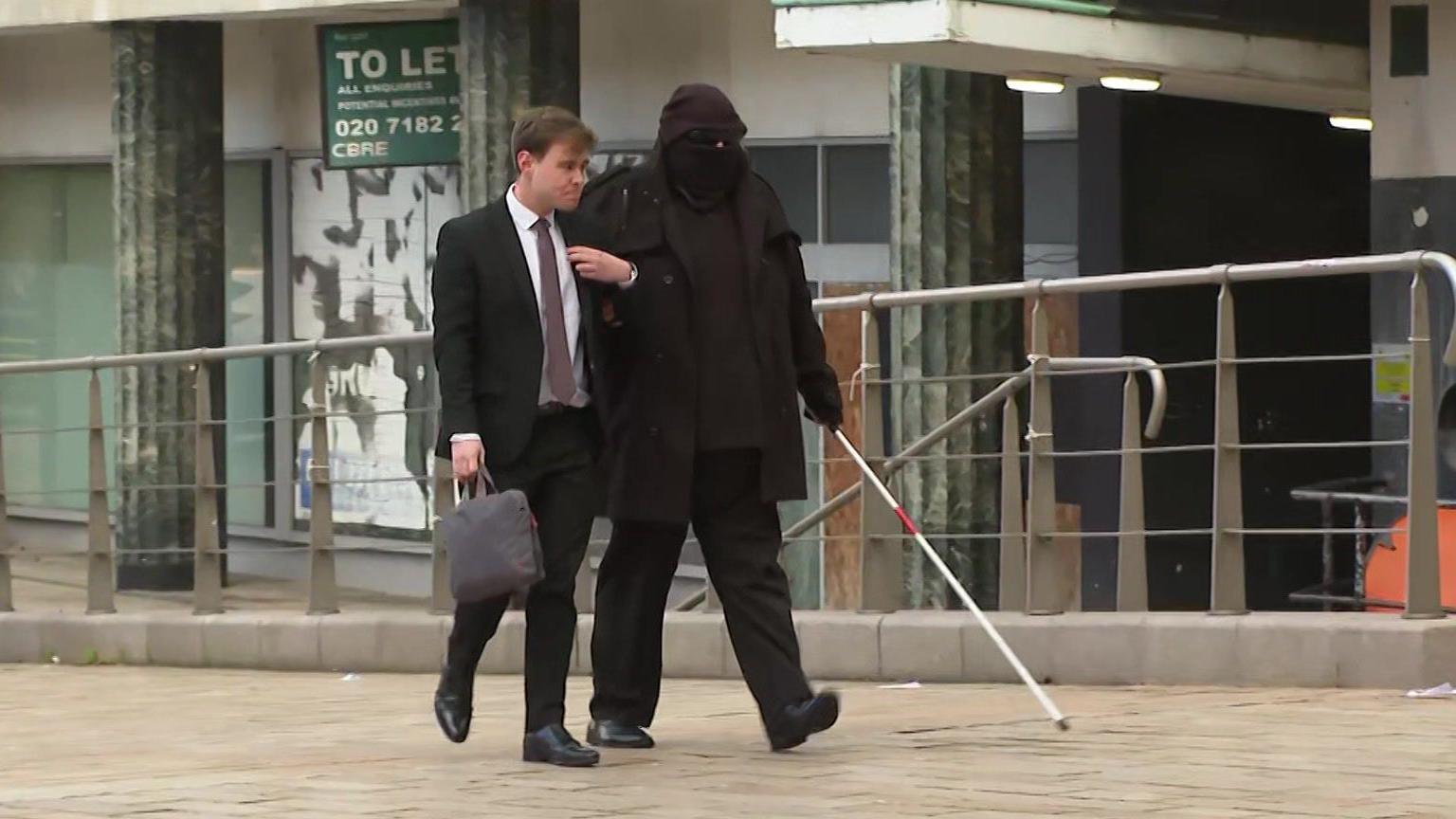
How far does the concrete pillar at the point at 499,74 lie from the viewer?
58.3 ft

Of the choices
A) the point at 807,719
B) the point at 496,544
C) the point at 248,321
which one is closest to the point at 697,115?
the point at 496,544

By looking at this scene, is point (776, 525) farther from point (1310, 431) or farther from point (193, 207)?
point (193, 207)

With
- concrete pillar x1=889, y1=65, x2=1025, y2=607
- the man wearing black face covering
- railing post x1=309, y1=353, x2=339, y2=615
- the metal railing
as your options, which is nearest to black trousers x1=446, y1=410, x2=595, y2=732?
the man wearing black face covering

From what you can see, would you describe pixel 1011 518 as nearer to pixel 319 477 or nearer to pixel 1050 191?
pixel 319 477

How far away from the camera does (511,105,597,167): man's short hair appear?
767 cm

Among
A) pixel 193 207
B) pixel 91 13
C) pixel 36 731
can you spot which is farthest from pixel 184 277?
pixel 36 731

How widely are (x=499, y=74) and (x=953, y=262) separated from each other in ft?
12.4

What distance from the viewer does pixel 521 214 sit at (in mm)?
7766

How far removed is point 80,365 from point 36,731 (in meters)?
4.52

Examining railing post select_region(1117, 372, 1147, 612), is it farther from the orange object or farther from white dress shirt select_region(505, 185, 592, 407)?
white dress shirt select_region(505, 185, 592, 407)

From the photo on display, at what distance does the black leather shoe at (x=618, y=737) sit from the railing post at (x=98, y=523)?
19.5 ft

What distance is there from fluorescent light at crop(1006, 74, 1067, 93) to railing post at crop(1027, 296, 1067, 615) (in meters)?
3.58

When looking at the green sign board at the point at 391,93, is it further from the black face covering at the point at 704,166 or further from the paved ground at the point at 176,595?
the black face covering at the point at 704,166

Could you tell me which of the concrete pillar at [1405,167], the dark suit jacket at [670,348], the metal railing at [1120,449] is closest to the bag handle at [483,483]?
the dark suit jacket at [670,348]
